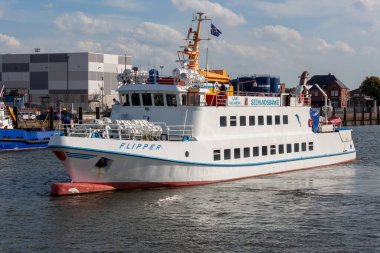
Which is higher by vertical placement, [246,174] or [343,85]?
[343,85]

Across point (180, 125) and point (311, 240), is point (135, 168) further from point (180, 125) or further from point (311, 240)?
point (311, 240)

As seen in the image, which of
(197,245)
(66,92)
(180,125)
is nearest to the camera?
(197,245)

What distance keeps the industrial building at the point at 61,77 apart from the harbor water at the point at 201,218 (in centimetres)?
8180

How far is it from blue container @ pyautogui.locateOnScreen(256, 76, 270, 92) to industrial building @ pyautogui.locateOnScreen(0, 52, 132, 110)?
73.8 metres

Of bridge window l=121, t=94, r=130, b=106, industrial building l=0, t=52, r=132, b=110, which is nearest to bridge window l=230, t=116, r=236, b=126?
bridge window l=121, t=94, r=130, b=106

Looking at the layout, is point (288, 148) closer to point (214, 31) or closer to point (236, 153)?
point (236, 153)

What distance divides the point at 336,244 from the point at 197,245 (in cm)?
498

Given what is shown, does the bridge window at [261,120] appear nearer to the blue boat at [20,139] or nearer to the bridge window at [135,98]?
the bridge window at [135,98]

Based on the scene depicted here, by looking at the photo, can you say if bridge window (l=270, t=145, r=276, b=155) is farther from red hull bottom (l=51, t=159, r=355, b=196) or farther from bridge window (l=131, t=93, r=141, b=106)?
red hull bottom (l=51, t=159, r=355, b=196)

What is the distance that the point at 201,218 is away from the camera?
83.6ft

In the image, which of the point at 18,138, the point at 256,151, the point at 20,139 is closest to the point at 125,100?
the point at 256,151

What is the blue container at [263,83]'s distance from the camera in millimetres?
42625

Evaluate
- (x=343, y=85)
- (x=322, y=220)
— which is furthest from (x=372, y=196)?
(x=343, y=85)

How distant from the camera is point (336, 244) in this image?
853 inches
